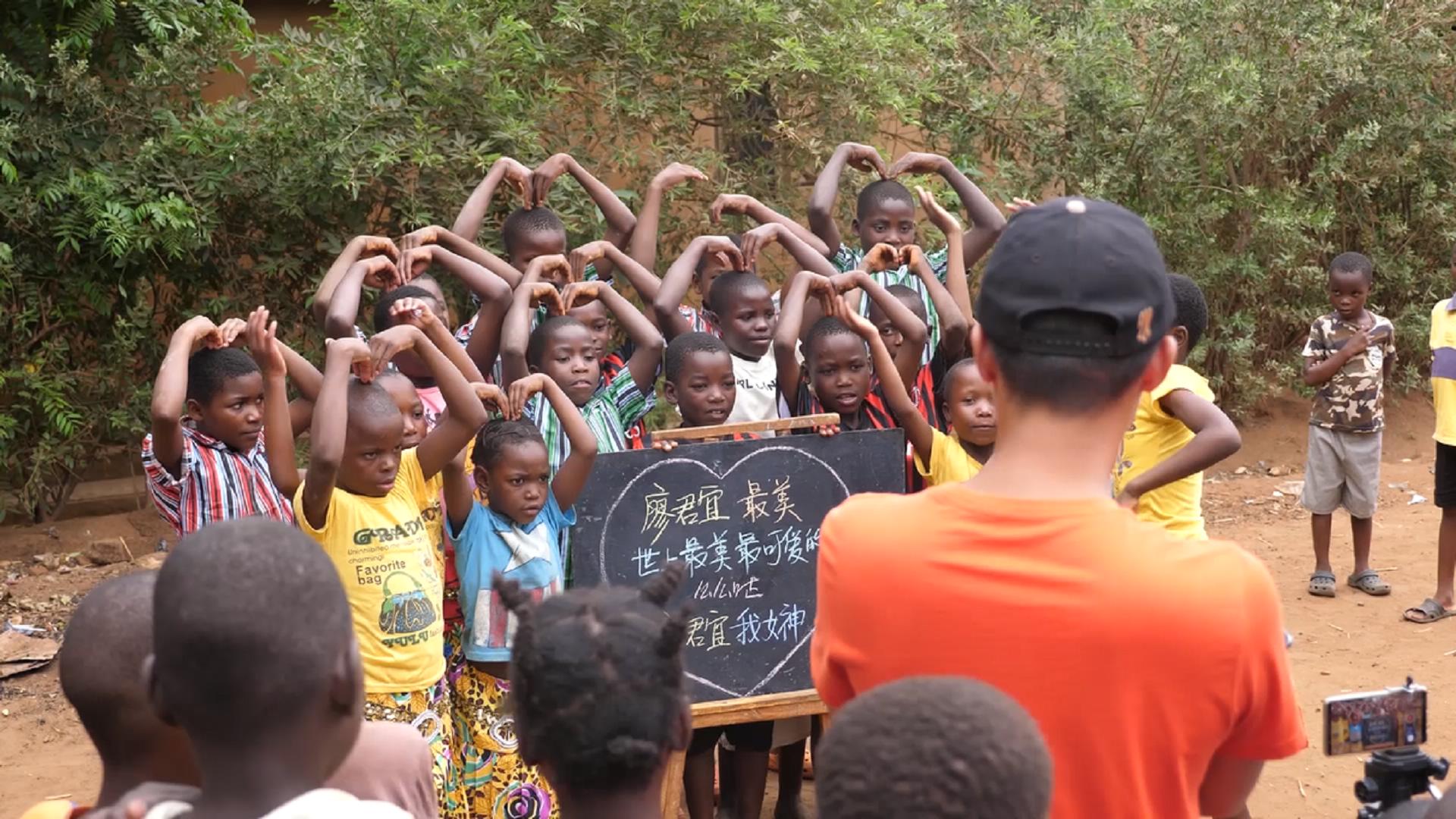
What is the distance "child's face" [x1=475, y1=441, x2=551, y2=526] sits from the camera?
3.94m

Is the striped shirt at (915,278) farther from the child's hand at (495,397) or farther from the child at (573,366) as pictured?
the child's hand at (495,397)

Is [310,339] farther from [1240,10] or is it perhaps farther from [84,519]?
[1240,10]

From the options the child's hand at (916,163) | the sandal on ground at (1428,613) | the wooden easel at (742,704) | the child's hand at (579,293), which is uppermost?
the child's hand at (916,163)

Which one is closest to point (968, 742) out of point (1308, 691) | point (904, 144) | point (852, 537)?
point (852, 537)

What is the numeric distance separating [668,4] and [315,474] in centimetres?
419

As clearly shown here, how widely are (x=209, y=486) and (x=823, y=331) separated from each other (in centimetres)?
199

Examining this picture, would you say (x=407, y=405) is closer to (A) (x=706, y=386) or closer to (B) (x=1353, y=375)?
(A) (x=706, y=386)

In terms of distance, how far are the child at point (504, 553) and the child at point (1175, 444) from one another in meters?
1.59

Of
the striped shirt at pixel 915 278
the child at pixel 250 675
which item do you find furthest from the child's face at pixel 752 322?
the child at pixel 250 675

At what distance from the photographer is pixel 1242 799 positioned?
5.82 ft

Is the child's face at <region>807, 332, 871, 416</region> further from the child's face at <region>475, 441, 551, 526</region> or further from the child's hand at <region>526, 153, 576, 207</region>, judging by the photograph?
the child's hand at <region>526, 153, 576, 207</region>

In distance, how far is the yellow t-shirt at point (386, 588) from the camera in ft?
12.1

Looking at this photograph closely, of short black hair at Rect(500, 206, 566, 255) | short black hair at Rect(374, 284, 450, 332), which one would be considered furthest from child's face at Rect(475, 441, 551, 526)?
short black hair at Rect(500, 206, 566, 255)

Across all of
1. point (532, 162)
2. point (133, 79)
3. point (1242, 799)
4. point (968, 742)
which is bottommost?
point (1242, 799)
